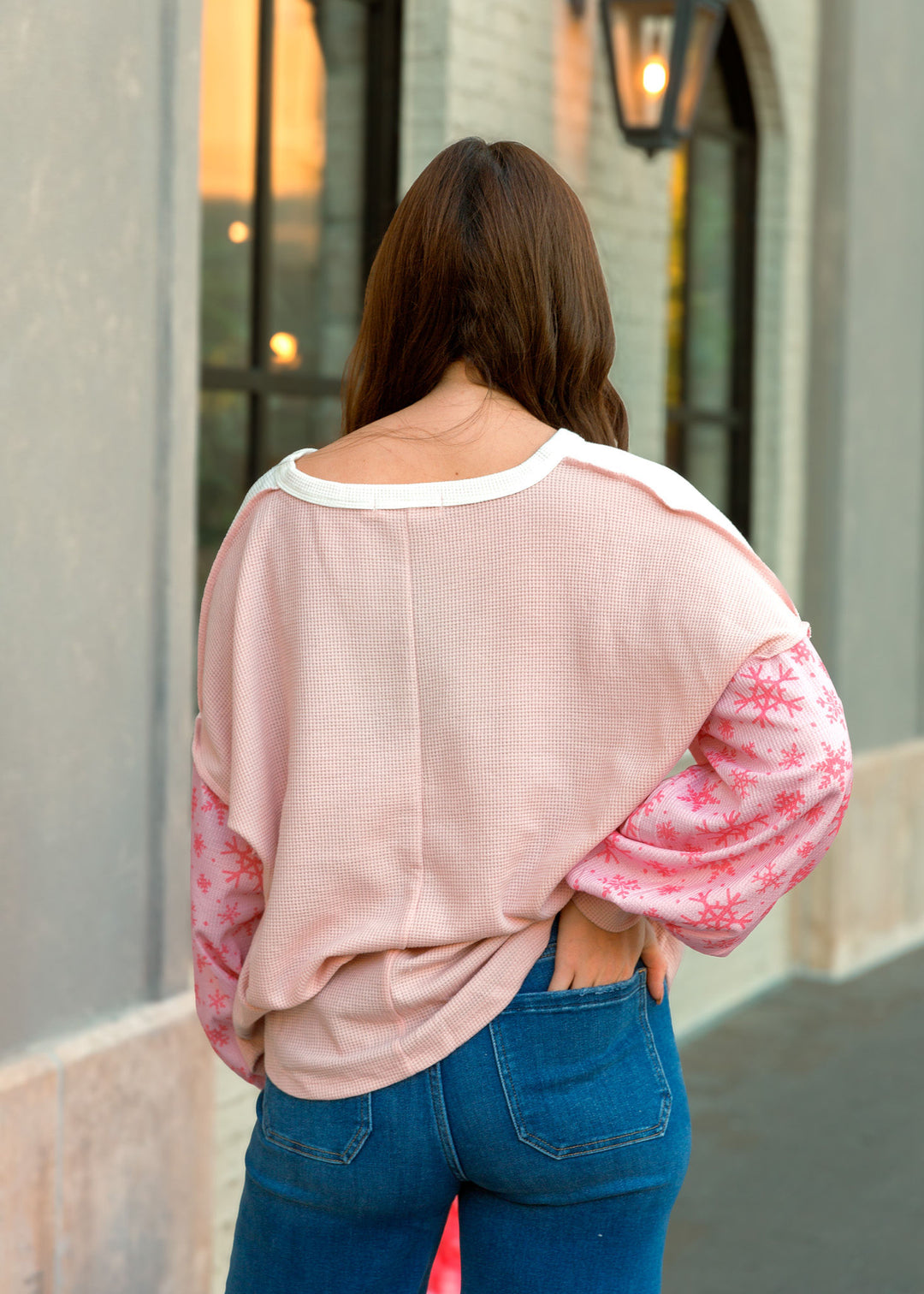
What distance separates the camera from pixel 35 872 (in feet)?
8.64

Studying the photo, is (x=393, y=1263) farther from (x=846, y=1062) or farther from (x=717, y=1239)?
(x=846, y=1062)

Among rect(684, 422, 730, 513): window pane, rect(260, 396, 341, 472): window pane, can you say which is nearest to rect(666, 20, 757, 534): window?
rect(684, 422, 730, 513): window pane

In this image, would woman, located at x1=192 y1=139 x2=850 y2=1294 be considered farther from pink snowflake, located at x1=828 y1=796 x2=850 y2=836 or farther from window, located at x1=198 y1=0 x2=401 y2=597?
window, located at x1=198 y1=0 x2=401 y2=597

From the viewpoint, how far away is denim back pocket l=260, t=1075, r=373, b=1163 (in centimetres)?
153

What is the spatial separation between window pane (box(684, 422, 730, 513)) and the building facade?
0.02 m

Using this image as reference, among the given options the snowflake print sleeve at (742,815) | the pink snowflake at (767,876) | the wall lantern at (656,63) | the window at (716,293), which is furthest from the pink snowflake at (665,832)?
the window at (716,293)

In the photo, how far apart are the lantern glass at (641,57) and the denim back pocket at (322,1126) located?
378cm

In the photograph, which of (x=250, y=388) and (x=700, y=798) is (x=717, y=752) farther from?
(x=250, y=388)

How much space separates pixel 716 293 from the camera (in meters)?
6.15

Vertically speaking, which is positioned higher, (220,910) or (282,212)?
(282,212)

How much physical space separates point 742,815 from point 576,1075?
30 cm

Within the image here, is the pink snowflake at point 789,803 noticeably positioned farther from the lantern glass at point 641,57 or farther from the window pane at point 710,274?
the window pane at point 710,274

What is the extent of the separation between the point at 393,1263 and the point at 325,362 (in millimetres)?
2938

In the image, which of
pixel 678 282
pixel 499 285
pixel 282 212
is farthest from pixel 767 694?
pixel 678 282
